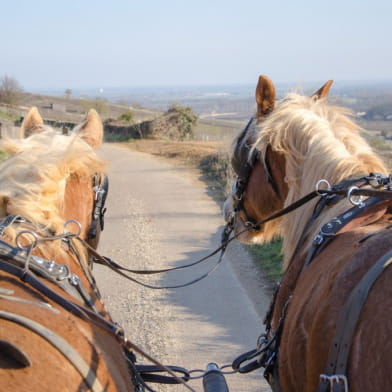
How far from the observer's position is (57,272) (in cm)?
193

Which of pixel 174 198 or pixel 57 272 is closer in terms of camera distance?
pixel 57 272

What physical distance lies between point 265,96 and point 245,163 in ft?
1.58

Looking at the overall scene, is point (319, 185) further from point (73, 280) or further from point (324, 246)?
point (73, 280)

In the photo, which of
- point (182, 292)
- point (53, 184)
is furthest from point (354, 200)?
point (182, 292)

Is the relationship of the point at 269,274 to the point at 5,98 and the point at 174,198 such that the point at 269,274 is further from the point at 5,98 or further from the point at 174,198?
the point at 5,98

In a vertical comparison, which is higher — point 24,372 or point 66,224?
point 66,224

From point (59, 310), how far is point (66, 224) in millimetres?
641

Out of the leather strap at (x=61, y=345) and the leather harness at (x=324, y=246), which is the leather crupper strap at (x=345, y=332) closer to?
the leather harness at (x=324, y=246)

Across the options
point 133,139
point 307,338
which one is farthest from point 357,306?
point 133,139

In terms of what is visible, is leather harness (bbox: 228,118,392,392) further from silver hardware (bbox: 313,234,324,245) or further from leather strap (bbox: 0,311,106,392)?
leather strap (bbox: 0,311,106,392)

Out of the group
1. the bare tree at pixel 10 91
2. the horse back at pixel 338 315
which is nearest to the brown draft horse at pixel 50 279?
the horse back at pixel 338 315

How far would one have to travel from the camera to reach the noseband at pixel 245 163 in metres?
3.04

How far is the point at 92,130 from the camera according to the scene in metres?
2.97

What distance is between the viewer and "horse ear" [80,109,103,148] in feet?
9.53
